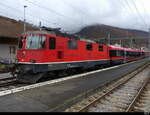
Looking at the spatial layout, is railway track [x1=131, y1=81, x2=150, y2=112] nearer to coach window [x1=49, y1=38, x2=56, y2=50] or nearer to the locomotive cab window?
coach window [x1=49, y1=38, x2=56, y2=50]

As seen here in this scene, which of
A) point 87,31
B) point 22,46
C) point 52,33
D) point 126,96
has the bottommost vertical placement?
point 126,96

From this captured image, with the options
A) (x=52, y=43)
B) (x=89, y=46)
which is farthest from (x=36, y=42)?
(x=89, y=46)

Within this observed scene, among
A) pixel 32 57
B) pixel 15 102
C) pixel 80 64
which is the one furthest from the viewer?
pixel 80 64

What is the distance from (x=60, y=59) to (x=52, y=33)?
1.98 meters

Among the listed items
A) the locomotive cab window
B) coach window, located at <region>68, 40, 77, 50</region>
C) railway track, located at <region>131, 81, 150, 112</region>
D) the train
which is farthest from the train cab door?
railway track, located at <region>131, 81, 150, 112</region>

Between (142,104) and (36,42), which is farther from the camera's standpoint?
(36,42)

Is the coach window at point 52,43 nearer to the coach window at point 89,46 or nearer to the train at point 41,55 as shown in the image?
the train at point 41,55

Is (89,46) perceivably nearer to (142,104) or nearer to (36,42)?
(36,42)

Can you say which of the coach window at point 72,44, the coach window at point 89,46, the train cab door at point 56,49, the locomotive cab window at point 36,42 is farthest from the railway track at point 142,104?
the coach window at point 89,46

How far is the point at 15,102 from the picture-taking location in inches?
233

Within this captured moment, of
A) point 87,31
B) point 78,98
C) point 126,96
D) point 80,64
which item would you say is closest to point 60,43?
point 80,64

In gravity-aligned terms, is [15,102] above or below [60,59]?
below

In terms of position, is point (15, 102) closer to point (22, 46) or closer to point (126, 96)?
point (22, 46)

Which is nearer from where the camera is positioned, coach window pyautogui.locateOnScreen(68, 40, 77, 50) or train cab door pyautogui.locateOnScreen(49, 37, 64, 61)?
train cab door pyautogui.locateOnScreen(49, 37, 64, 61)
